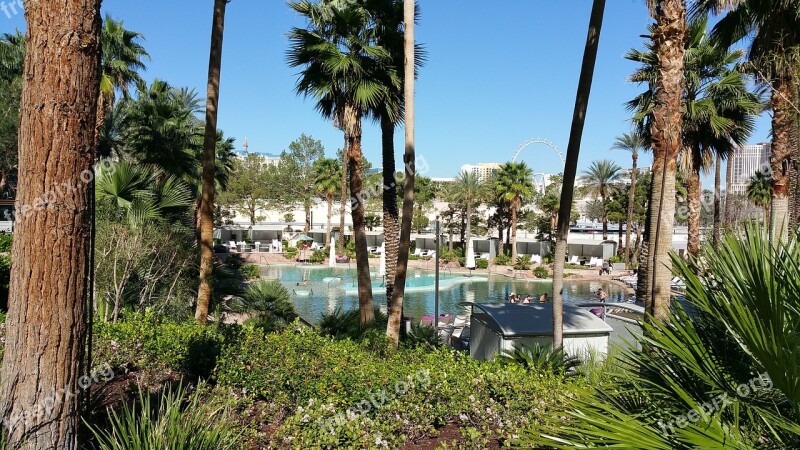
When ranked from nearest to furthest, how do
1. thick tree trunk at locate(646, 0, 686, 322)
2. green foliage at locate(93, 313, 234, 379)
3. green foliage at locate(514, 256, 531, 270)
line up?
green foliage at locate(93, 313, 234, 379), thick tree trunk at locate(646, 0, 686, 322), green foliage at locate(514, 256, 531, 270)

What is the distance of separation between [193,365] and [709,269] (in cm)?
554

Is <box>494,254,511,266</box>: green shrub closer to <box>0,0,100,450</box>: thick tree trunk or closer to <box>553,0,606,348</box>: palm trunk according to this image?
<box>553,0,606,348</box>: palm trunk

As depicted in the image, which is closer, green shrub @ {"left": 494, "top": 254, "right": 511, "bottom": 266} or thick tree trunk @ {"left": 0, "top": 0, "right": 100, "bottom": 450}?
thick tree trunk @ {"left": 0, "top": 0, "right": 100, "bottom": 450}

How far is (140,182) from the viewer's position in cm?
1023

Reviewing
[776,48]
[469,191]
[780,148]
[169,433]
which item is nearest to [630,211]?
[469,191]

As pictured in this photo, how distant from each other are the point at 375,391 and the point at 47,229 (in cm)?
333

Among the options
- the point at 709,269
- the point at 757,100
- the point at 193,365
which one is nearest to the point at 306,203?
the point at 757,100

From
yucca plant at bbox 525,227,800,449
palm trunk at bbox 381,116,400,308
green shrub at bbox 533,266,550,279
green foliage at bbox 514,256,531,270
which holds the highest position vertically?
palm trunk at bbox 381,116,400,308

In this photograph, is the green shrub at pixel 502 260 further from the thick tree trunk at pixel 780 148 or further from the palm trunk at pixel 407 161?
the palm trunk at pixel 407 161

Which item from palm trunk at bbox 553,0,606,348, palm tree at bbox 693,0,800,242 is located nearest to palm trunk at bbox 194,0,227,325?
palm trunk at bbox 553,0,606,348

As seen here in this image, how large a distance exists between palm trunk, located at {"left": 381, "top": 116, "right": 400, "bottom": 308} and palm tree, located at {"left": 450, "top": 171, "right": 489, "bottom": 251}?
3093 cm

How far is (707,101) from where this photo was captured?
50.2 ft

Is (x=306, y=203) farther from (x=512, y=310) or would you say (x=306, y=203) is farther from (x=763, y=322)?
(x=763, y=322)

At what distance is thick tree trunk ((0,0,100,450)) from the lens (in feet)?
11.1
